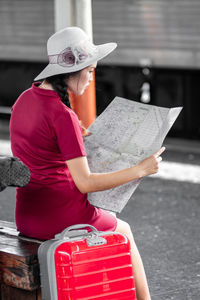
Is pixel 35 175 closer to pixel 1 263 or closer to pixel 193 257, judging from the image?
pixel 1 263

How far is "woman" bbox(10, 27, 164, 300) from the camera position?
3414mm

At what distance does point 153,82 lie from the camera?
10.1 meters

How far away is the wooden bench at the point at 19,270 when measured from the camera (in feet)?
10.9

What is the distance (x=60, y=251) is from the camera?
10.6 ft

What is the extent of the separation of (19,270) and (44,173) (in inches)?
18.3

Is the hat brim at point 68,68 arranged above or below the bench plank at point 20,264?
above

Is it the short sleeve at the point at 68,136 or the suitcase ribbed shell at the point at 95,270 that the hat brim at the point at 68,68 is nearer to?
the short sleeve at the point at 68,136

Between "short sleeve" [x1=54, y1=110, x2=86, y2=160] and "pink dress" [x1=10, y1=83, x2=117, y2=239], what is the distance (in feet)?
0.05

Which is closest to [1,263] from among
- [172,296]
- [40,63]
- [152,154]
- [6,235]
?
[6,235]

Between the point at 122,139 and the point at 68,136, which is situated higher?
the point at 68,136

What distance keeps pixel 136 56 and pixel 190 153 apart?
5.77 ft

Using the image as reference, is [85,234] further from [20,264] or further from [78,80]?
[78,80]

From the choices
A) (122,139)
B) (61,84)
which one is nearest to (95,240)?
(122,139)

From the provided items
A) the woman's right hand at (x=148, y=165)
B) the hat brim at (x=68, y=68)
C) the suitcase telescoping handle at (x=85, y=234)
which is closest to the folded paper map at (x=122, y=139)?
the woman's right hand at (x=148, y=165)
